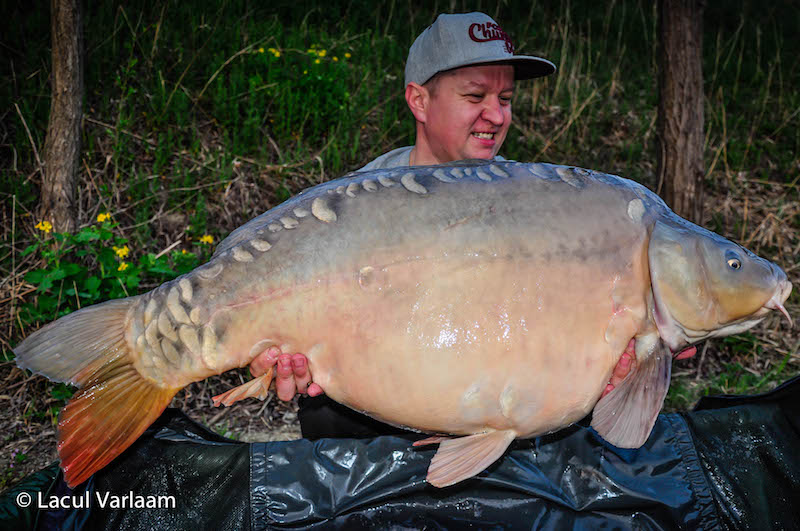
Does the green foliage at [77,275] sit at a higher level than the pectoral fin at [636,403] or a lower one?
lower

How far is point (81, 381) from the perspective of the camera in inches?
53.4

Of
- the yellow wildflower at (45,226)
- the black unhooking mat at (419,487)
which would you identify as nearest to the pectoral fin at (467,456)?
the black unhooking mat at (419,487)

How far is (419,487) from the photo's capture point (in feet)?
5.70

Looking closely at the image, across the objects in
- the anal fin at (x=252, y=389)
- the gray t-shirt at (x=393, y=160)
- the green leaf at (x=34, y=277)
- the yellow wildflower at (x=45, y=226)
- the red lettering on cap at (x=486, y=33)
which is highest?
the red lettering on cap at (x=486, y=33)

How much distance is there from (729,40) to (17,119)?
185 inches

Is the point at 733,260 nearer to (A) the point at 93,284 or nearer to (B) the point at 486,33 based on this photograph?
(B) the point at 486,33

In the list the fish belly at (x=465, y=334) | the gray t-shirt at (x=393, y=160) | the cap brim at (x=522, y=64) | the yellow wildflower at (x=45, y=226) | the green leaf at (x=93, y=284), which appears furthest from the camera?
the yellow wildflower at (x=45, y=226)

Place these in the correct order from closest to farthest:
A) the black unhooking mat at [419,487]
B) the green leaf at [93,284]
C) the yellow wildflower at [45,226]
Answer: the black unhooking mat at [419,487]
the green leaf at [93,284]
the yellow wildflower at [45,226]

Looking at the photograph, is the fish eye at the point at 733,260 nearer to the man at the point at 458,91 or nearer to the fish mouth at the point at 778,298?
the fish mouth at the point at 778,298

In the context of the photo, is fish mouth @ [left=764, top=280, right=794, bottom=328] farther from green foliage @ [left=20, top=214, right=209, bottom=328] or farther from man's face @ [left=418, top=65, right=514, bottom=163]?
green foliage @ [left=20, top=214, right=209, bottom=328]

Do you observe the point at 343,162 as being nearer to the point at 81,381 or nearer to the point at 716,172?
the point at 716,172

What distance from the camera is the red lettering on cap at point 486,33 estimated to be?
198 centimetres

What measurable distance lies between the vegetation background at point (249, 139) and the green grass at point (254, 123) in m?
0.01

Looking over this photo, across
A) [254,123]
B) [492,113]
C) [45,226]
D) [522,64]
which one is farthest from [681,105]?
[45,226]
